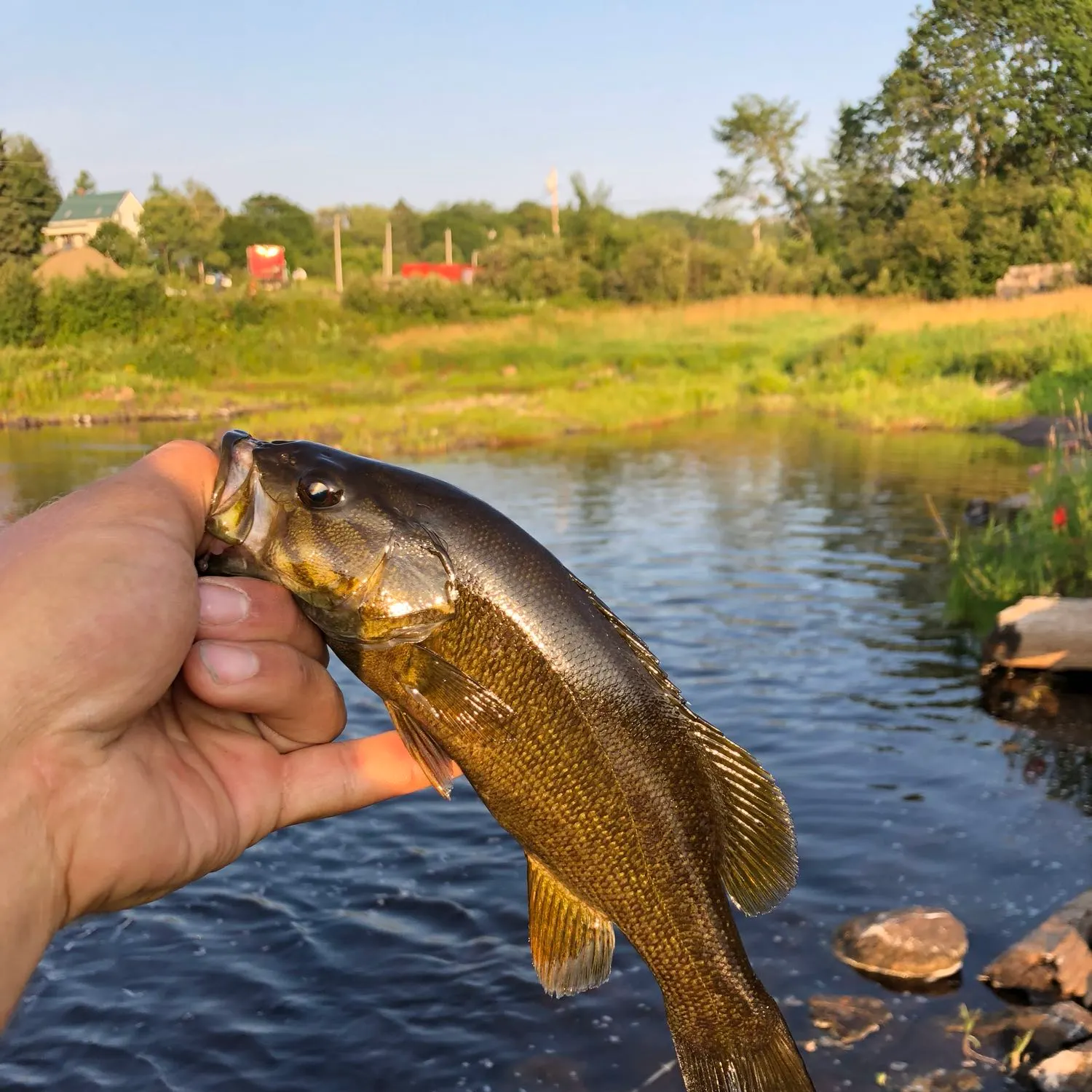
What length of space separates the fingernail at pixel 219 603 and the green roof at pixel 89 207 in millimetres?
70979

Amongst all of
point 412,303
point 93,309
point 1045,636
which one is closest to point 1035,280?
point 412,303

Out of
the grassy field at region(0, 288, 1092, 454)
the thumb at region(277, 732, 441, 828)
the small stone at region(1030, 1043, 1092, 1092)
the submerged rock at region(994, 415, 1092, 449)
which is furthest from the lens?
the grassy field at region(0, 288, 1092, 454)

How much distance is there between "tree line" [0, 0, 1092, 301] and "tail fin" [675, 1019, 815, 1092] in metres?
47.2

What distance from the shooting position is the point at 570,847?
8.46 feet

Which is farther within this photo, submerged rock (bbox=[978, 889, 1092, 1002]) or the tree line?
the tree line

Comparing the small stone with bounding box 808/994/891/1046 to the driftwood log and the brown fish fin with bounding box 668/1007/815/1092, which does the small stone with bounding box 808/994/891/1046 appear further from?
the driftwood log

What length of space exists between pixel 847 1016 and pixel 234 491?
5.11 m

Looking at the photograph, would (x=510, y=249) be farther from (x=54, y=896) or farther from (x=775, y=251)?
(x=54, y=896)

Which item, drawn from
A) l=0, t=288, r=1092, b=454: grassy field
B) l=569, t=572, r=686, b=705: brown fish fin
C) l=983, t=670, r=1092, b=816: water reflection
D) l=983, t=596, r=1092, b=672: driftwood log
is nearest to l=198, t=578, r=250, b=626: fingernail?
l=569, t=572, r=686, b=705: brown fish fin

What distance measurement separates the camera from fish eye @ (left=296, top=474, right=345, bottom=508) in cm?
247

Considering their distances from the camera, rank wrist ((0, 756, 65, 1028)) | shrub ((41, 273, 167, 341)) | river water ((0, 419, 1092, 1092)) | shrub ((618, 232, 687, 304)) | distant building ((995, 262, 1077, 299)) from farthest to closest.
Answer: shrub ((618, 232, 687, 304)) → shrub ((41, 273, 167, 341)) → distant building ((995, 262, 1077, 299)) → river water ((0, 419, 1092, 1092)) → wrist ((0, 756, 65, 1028))

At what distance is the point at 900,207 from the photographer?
5672 centimetres

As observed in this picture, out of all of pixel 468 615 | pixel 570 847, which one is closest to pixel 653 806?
pixel 570 847

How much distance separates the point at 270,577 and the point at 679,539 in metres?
16.2
